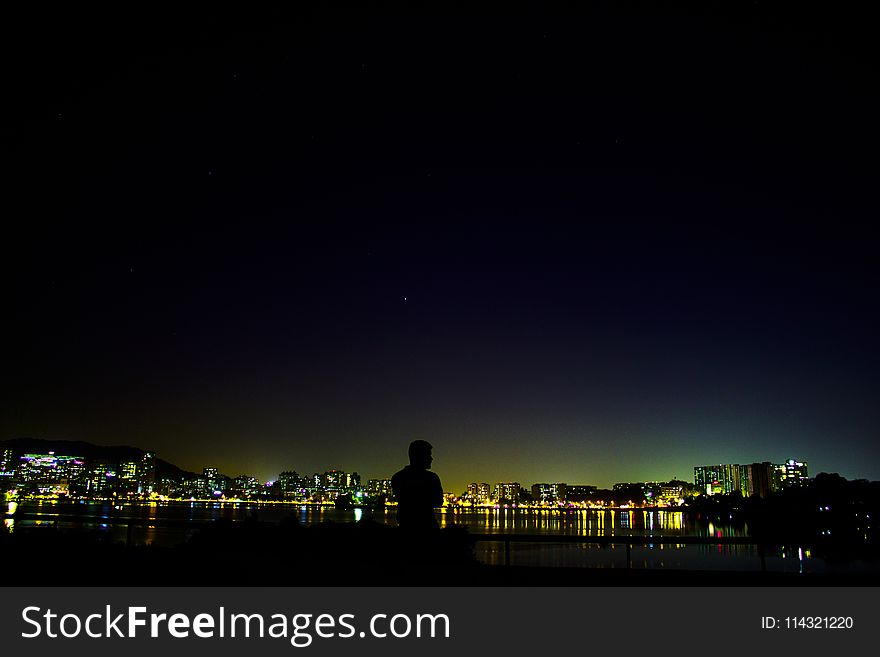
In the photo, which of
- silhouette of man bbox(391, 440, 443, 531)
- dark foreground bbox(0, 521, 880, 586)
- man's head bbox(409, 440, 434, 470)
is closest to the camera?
dark foreground bbox(0, 521, 880, 586)

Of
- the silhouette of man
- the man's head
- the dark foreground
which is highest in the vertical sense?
the man's head

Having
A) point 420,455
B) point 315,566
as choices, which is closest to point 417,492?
point 420,455

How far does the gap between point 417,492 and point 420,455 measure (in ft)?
1.98

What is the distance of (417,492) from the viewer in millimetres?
10695

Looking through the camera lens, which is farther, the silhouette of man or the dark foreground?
the silhouette of man

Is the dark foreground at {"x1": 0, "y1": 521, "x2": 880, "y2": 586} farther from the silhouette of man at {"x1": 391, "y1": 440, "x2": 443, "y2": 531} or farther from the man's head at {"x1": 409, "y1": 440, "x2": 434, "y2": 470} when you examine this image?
the man's head at {"x1": 409, "y1": 440, "x2": 434, "y2": 470}

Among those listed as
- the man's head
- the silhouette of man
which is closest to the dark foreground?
the silhouette of man

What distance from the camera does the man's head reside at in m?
11.0

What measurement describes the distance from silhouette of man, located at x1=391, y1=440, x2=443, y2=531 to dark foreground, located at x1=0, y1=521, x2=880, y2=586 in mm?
261

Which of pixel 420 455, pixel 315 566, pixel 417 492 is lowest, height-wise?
pixel 315 566

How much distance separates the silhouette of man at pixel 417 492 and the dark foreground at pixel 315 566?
0.86ft

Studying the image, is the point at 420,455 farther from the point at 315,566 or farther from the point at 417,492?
the point at 315,566
